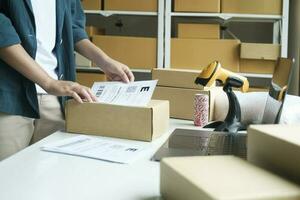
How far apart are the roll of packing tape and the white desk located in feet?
1.54

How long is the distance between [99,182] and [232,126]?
0.68 meters

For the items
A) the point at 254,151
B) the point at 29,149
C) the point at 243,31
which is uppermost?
the point at 243,31

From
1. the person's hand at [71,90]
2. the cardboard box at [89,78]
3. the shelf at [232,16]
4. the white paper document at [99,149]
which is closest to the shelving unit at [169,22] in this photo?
the shelf at [232,16]

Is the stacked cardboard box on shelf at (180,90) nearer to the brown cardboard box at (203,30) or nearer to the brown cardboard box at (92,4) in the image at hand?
the brown cardboard box at (203,30)

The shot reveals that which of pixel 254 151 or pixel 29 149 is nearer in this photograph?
pixel 254 151

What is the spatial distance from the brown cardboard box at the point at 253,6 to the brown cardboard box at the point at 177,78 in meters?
1.15

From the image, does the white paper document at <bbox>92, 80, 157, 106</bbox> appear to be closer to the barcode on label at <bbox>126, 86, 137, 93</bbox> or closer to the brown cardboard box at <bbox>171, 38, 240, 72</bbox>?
the barcode on label at <bbox>126, 86, 137, 93</bbox>

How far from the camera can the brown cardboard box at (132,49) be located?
9.14 feet

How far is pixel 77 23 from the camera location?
73.7 inches

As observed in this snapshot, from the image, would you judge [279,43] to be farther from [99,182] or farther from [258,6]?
[99,182]

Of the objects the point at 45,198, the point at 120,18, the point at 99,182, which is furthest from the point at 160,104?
the point at 120,18

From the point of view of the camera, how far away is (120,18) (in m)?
3.28

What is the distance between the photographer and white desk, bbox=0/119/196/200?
2.80 ft

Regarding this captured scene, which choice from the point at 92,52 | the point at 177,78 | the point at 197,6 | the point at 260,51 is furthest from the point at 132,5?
the point at 177,78
